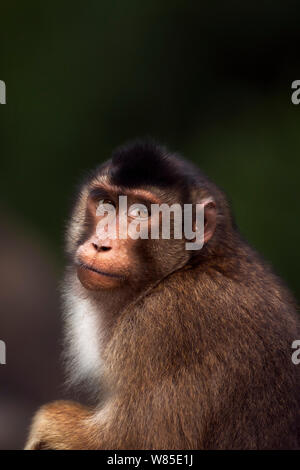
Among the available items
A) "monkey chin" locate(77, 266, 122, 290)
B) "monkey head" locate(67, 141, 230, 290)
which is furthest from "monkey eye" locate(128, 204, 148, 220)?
"monkey chin" locate(77, 266, 122, 290)

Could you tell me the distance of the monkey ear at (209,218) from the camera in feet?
19.4

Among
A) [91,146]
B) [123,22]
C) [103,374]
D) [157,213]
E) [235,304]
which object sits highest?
[123,22]

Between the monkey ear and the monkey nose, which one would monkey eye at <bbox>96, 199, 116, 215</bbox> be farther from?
the monkey ear

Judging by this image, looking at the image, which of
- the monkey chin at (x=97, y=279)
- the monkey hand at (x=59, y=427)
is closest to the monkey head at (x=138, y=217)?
the monkey chin at (x=97, y=279)

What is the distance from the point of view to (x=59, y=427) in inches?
235

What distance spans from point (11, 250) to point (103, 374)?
8223mm

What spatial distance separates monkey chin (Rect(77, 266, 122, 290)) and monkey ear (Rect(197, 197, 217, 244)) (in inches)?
27.9

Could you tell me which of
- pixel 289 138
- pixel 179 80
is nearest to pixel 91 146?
pixel 179 80

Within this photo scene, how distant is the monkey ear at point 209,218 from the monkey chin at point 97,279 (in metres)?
0.71

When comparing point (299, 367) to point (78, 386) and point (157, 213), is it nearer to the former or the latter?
point (157, 213)

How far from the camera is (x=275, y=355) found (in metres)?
5.53

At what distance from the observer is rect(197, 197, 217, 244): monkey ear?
5914 millimetres

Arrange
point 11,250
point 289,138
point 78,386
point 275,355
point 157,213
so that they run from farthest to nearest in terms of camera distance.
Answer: point 11,250 → point 289,138 → point 78,386 → point 157,213 → point 275,355

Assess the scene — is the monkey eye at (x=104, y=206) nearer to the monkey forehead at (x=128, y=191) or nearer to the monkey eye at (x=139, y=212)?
the monkey forehead at (x=128, y=191)
